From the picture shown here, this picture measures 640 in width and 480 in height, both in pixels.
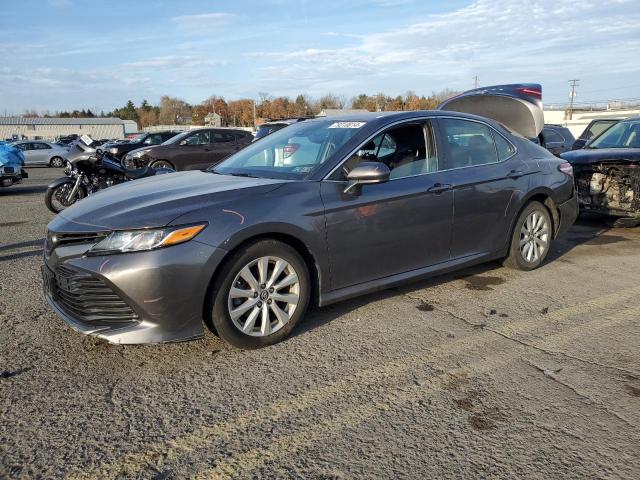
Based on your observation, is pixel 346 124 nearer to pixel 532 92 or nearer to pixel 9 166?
pixel 532 92

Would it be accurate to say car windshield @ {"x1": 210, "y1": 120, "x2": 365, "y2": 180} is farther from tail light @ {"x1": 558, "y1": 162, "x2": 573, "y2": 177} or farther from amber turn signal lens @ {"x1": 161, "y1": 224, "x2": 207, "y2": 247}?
tail light @ {"x1": 558, "y1": 162, "x2": 573, "y2": 177}

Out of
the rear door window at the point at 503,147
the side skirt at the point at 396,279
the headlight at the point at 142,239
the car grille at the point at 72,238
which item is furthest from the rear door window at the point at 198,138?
the headlight at the point at 142,239

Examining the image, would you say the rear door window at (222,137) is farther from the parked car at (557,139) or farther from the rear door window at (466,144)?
the rear door window at (466,144)

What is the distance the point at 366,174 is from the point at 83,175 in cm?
760

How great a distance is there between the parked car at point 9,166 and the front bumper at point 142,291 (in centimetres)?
1160

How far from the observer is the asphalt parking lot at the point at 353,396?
241 cm

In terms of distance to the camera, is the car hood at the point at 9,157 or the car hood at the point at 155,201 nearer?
the car hood at the point at 155,201

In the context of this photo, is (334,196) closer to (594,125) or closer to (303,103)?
(594,125)

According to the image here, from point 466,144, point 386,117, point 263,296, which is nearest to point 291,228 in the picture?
point 263,296

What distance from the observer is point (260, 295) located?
3539mm

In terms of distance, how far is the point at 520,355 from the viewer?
3.49 meters

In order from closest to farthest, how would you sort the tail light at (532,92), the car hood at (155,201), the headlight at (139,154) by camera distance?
→ the car hood at (155,201)
the tail light at (532,92)
the headlight at (139,154)

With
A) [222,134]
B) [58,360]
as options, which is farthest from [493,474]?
[222,134]

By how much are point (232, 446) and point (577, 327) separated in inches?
110
